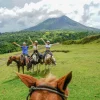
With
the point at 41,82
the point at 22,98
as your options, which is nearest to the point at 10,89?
the point at 22,98

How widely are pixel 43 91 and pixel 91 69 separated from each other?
2146cm

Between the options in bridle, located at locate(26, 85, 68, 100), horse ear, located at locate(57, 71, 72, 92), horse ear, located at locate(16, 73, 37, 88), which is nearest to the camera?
horse ear, located at locate(57, 71, 72, 92)

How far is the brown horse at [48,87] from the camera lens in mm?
3137

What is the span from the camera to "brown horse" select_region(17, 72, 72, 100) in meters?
3.14

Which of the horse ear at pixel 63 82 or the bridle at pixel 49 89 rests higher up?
the horse ear at pixel 63 82

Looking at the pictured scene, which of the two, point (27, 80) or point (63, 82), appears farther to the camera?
point (27, 80)

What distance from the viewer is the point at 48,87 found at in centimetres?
326

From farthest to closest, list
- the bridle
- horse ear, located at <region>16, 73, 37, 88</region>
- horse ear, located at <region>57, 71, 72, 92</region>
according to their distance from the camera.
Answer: horse ear, located at <region>16, 73, 37, 88</region> → the bridle → horse ear, located at <region>57, 71, 72, 92</region>

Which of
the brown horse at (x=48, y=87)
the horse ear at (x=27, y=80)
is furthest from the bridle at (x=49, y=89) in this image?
the horse ear at (x=27, y=80)

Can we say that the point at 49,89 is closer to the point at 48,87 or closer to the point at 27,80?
the point at 48,87

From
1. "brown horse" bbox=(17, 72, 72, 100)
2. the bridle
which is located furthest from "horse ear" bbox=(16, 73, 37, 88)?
the bridle

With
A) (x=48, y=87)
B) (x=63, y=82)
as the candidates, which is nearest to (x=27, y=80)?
(x=48, y=87)

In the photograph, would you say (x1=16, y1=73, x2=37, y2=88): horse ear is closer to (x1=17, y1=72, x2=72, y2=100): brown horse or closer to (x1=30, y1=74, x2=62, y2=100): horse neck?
(x1=17, y1=72, x2=72, y2=100): brown horse

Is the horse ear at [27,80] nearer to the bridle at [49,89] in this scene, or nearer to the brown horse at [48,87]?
the brown horse at [48,87]
